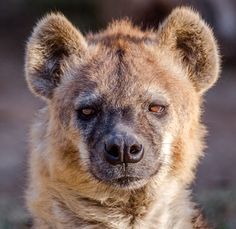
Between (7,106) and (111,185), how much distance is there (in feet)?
31.5

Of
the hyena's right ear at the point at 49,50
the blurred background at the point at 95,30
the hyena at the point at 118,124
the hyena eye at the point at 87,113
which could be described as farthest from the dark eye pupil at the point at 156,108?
the blurred background at the point at 95,30

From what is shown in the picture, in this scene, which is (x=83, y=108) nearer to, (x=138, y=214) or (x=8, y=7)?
(x=138, y=214)

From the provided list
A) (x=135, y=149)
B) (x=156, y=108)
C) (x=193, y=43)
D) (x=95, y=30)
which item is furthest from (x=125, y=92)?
(x=95, y=30)

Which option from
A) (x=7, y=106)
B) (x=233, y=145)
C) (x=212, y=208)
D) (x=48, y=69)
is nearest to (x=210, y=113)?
(x=233, y=145)

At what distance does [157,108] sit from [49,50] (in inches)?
35.6

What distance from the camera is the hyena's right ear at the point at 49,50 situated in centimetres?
631

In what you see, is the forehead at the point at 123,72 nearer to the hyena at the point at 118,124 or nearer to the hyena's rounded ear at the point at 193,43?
the hyena at the point at 118,124

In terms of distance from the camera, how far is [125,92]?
5922 mm

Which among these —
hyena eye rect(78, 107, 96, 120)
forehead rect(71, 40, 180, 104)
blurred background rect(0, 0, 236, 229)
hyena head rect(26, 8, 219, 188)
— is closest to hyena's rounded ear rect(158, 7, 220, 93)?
hyena head rect(26, 8, 219, 188)

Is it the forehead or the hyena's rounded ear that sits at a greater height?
the hyena's rounded ear

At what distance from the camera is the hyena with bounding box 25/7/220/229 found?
5855 millimetres

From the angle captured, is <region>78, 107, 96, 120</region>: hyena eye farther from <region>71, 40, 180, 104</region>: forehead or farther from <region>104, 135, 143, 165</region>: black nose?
<region>104, 135, 143, 165</region>: black nose

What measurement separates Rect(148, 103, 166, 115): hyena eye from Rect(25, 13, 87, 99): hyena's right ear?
0.68m

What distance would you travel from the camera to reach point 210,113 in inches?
581
